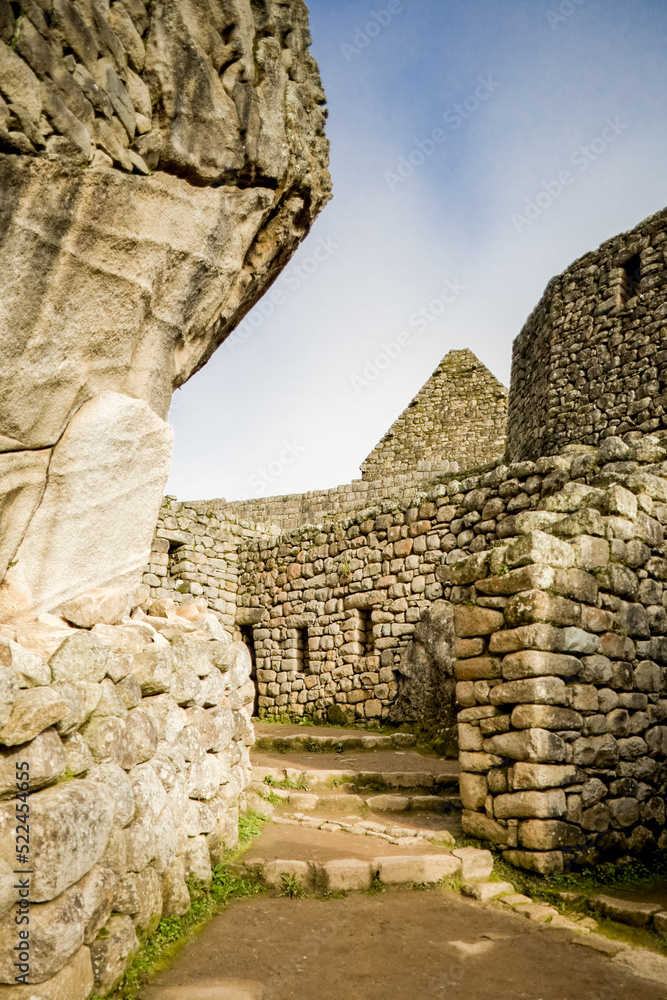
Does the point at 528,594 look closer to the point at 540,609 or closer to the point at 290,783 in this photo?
the point at 540,609

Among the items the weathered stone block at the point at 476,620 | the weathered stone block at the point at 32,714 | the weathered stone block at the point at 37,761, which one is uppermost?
the weathered stone block at the point at 476,620

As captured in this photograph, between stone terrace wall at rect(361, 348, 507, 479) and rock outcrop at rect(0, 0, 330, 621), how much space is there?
16660 millimetres

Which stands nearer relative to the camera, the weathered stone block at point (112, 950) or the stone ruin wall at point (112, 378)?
the stone ruin wall at point (112, 378)

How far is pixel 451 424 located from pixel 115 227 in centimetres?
1864

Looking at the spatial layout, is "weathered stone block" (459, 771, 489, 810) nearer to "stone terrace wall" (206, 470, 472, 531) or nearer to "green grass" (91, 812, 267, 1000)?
"green grass" (91, 812, 267, 1000)

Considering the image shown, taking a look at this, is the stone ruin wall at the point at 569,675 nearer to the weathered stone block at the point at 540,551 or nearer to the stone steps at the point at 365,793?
the weathered stone block at the point at 540,551

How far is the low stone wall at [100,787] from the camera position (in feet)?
8.68

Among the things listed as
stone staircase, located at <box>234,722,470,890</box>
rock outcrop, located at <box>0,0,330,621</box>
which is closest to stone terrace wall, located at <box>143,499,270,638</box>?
stone staircase, located at <box>234,722,470,890</box>

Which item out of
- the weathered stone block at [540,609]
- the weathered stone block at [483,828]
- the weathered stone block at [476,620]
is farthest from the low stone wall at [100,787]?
the weathered stone block at [540,609]

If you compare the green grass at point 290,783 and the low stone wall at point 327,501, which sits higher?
the low stone wall at point 327,501

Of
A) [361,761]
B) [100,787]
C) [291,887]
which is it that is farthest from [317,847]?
[100,787]

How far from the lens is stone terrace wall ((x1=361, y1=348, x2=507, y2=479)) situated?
21.3 metres

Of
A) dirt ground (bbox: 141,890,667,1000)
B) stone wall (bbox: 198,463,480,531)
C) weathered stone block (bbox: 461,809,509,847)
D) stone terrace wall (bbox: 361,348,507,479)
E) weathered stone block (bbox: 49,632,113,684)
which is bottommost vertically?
dirt ground (bbox: 141,890,667,1000)

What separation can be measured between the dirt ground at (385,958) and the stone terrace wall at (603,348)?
8455 millimetres
